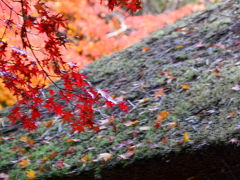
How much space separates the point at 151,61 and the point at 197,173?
7.35 feet

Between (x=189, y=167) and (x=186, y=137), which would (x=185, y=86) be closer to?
(x=186, y=137)

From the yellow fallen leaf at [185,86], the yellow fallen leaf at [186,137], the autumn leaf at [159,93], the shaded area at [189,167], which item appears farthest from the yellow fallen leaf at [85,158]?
the yellow fallen leaf at [185,86]

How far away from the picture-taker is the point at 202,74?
12.3 feet

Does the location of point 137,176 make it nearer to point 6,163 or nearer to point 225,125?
point 225,125

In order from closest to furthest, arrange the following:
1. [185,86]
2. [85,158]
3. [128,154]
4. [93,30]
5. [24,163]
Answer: [128,154] → [85,158] → [24,163] → [185,86] → [93,30]

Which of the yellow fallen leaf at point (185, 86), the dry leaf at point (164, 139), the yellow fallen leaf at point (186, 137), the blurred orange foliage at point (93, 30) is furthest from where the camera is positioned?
the blurred orange foliage at point (93, 30)

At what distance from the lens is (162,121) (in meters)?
3.11

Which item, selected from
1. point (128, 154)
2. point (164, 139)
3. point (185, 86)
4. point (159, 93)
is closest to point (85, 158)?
point (128, 154)

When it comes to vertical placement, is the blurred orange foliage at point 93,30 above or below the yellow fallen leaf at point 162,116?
above

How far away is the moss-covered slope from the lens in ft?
8.81

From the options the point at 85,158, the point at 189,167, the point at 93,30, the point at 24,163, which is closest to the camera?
the point at 189,167

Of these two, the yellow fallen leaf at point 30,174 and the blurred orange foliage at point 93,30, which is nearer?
the yellow fallen leaf at point 30,174

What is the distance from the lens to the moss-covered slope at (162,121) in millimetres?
2686

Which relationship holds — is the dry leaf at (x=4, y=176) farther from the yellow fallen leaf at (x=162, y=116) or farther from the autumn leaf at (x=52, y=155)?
the yellow fallen leaf at (x=162, y=116)
